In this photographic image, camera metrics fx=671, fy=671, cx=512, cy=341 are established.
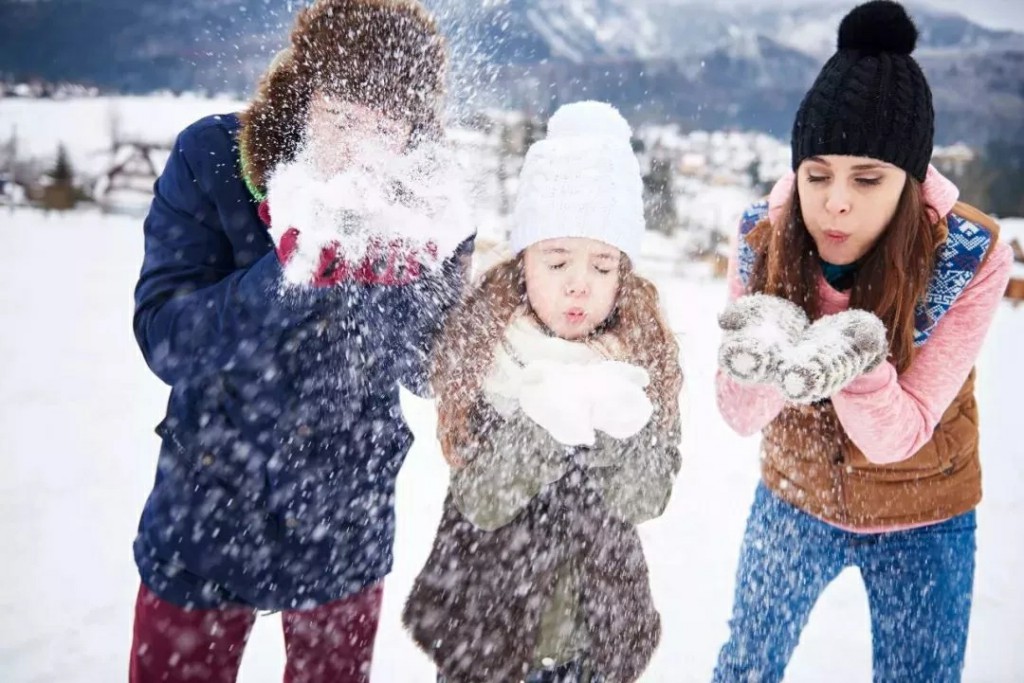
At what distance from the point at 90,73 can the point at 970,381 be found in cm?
1433

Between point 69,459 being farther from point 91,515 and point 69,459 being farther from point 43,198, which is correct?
point 43,198

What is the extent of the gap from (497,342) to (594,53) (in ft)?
41.8

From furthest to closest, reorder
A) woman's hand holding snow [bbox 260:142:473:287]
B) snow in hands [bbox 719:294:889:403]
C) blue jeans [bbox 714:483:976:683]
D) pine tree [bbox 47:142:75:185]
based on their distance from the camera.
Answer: pine tree [bbox 47:142:75:185], blue jeans [bbox 714:483:976:683], snow in hands [bbox 719:294:889:403], woman's hand holding snow [bbox 260:142:473:287]

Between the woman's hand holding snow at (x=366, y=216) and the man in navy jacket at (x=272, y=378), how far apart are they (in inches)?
1.8

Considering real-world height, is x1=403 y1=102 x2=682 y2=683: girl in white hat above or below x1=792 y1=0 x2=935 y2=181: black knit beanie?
below

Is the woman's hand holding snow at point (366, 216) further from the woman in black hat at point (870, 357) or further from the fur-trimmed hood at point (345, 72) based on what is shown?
the woman in black hat at point (870, 357)

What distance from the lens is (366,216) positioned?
1.31 meters

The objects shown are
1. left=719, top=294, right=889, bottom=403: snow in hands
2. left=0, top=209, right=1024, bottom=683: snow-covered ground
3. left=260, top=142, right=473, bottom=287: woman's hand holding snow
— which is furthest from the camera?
left=0, top=209, right=1024, bottom=683: snow-covered ground

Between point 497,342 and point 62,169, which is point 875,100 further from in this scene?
point 62,169

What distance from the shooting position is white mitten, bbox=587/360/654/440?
168 cm

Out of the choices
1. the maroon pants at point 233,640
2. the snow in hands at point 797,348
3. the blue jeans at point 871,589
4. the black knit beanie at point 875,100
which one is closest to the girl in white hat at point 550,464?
the maroon pants at point 233,640

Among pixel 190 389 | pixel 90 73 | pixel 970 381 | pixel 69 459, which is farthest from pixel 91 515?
pixel 90 73

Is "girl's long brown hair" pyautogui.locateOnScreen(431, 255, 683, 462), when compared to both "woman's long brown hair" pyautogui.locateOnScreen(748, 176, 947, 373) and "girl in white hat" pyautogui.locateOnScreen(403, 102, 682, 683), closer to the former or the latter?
"girl in white hat" pyautogui.locateOnScreen(403, 102, 682, 683)

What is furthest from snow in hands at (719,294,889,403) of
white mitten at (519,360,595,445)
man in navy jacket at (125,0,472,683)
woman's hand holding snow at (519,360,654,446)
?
man in navy jacket at (125,0,472,683)
